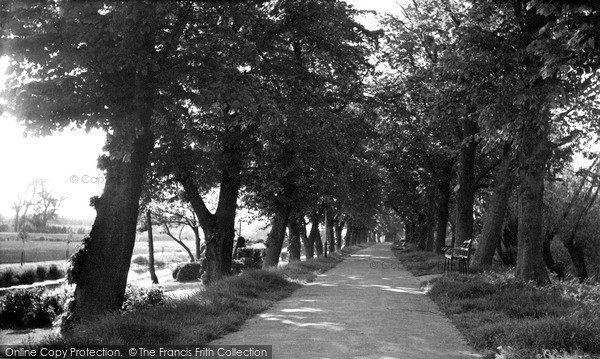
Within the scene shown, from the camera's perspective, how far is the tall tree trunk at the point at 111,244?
417 inches

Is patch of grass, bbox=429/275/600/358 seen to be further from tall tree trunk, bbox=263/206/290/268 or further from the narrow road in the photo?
tall tree trunk, bbox=263/206/290/268

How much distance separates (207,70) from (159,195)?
10011 millimetres

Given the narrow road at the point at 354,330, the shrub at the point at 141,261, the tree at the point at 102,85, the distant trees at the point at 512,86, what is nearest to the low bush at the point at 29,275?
the shrub at the point at 141,261

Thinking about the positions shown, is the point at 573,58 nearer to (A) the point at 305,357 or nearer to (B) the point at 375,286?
(A) the point at 305,357

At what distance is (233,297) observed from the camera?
11211 mm

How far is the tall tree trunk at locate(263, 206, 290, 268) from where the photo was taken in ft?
78.3

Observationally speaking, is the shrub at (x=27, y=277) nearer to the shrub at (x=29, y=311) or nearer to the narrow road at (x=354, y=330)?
the shrub at (x=29, y=311)

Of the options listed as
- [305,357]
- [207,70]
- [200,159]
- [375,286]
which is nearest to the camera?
[305,357]

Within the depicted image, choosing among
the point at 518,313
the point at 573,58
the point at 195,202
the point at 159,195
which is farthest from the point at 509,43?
the point at 159,195

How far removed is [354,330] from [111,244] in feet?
16.5

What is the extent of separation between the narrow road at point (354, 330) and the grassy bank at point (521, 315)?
0.35m

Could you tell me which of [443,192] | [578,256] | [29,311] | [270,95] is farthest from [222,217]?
[578,256]

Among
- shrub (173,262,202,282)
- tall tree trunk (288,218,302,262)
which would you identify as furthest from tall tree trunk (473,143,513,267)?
shrub (173,262,202,282)

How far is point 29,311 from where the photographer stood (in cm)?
2088
